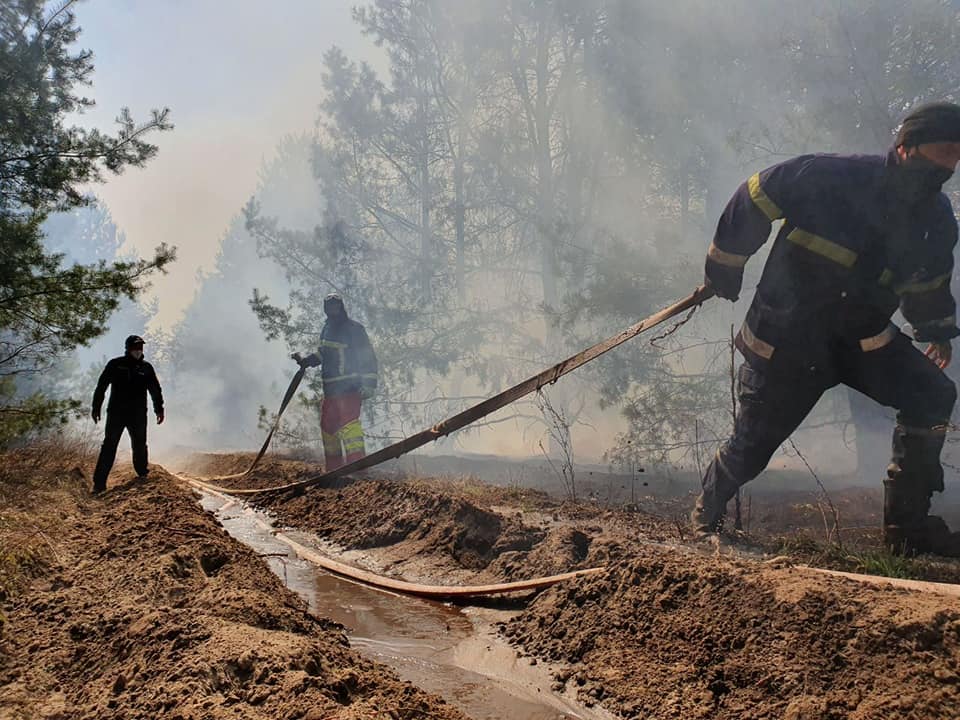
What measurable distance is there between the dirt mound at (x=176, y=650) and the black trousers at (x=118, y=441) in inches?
138

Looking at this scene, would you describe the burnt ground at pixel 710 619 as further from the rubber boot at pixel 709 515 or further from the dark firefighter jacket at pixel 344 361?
the dark firefighter jacket at pixel 344 361

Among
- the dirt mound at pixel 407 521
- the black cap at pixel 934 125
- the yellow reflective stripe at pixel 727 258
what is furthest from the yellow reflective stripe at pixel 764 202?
the dirt mound at pixel 407 521

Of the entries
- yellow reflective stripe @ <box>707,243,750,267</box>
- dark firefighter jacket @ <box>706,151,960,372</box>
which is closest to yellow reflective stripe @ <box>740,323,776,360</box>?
dark firefighter jacket @ <box>706,151,960,372</box>

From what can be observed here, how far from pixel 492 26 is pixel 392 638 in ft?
52.1

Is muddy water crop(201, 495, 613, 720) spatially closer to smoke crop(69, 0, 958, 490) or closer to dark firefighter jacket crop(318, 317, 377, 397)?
dark firefighter jacket crop(318, 317, 377, 397)

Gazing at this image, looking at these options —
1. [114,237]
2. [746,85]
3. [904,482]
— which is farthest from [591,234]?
[114,237]

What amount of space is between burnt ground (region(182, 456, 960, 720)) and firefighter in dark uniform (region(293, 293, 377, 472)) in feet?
11.2

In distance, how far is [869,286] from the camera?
3.92 metres

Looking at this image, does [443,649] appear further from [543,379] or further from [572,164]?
[572,164]

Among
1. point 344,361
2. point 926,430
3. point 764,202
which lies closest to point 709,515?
point 926,430

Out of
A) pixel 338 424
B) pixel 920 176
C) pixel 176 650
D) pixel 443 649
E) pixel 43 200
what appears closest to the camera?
pixel 176 650

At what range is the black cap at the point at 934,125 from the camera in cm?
349

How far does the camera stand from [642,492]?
8781mm

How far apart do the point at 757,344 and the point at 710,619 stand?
6.78 ft
